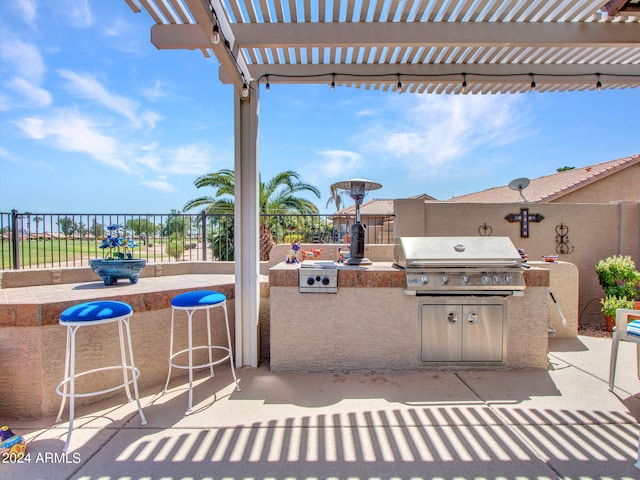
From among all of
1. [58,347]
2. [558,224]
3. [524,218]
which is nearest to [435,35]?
[524,218]

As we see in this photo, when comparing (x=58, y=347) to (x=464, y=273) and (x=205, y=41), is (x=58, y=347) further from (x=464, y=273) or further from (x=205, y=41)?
(x=464, y=273)

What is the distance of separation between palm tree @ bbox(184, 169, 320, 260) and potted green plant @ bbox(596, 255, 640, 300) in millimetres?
6737

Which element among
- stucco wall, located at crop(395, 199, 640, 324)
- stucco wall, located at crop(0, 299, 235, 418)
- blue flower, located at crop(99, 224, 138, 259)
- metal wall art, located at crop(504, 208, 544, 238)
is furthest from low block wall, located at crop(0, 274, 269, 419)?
metal wall art, located at crop(504, 208, 544, 238)

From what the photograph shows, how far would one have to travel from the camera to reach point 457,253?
2.88 meters

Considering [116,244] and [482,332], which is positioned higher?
[116,244]

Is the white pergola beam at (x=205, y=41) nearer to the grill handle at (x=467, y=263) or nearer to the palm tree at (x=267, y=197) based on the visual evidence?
the grill handle at (x=467, y=263)

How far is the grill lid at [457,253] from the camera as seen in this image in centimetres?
279

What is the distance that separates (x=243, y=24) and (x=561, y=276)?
16.4ft

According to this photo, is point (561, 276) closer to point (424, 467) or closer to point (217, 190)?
point (424, 467)

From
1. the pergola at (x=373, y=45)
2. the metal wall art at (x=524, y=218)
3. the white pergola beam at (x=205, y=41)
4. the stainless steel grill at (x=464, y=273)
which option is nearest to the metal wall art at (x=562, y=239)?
the metal wall art at (x=524, y=218)

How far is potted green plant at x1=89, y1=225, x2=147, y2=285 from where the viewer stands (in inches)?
129

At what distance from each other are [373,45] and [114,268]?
3.70 m

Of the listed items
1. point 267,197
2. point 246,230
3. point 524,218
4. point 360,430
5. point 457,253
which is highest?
point 267,197

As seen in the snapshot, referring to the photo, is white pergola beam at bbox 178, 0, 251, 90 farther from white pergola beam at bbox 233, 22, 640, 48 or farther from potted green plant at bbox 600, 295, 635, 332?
potted green plant at bbox 600, 295, 635, 332
